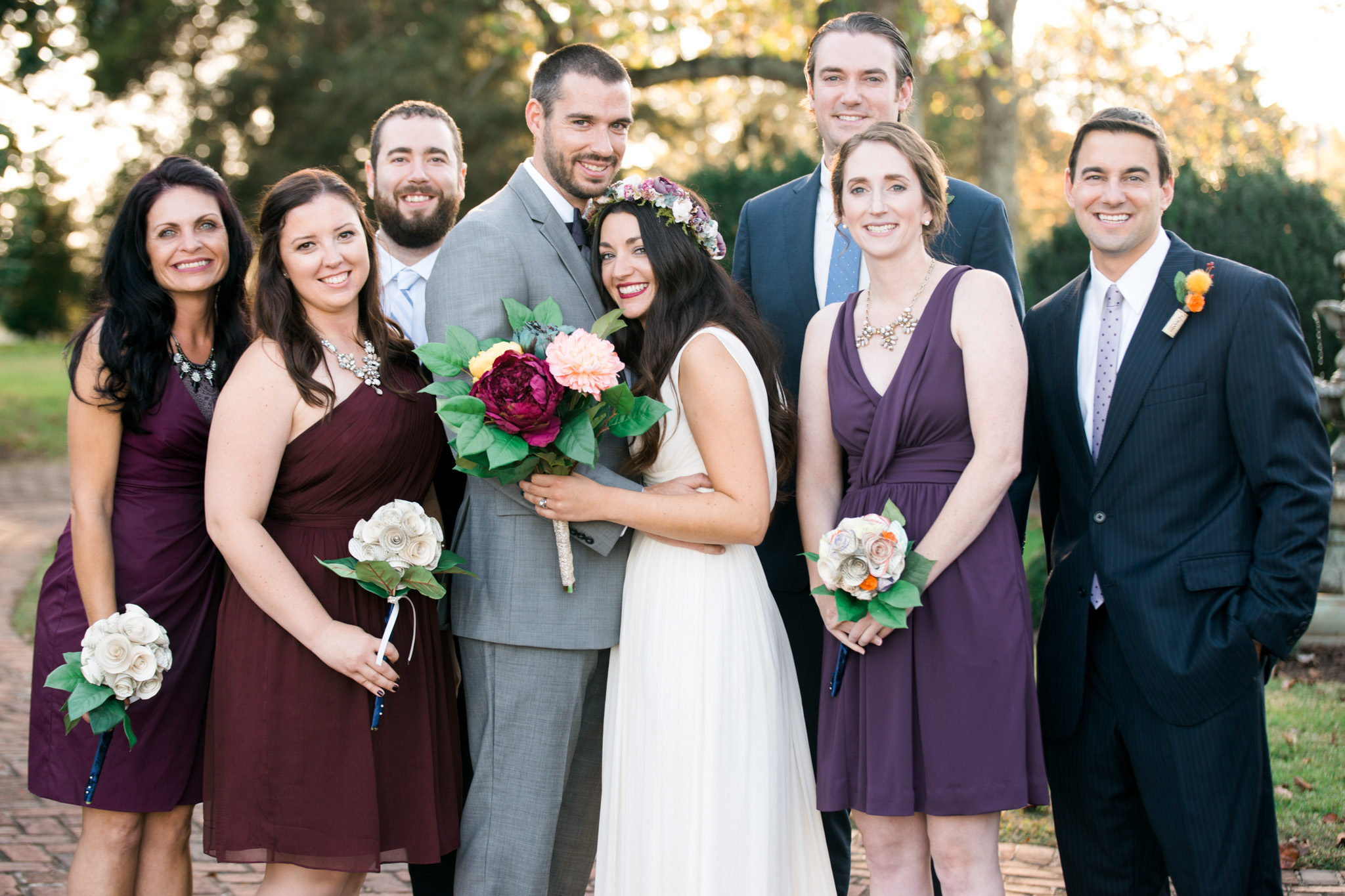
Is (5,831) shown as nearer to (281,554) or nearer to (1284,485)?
(281,554)

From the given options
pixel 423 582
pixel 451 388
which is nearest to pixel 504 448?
pixel 451 388

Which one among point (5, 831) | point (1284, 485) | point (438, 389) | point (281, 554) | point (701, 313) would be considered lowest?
point (5, 831)

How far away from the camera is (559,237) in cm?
371

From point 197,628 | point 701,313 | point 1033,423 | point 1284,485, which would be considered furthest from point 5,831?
point 1284,485

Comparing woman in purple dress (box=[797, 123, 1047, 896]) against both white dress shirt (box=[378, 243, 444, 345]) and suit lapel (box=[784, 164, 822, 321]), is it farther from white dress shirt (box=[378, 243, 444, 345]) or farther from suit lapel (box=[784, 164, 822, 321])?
white dress shirt (box=[378, 243, 444, 345])

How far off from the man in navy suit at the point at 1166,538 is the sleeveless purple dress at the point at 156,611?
2793mm

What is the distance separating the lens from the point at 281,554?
130 inches

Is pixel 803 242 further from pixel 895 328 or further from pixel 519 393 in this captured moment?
pixel 519 393

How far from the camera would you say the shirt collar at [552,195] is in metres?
3.81

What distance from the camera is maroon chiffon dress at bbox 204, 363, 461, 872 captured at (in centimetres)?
332

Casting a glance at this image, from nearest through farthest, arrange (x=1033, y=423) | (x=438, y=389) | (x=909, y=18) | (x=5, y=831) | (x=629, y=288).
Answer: (x=438, y=389), (x=629, y=288), (x=1033, y=423), (x=5, y=831), (x=909, y=18)

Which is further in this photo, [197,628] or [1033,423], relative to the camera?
[1033,423]

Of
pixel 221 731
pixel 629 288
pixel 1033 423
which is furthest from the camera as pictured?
pixel 1033 423

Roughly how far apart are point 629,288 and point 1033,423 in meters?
1.49
